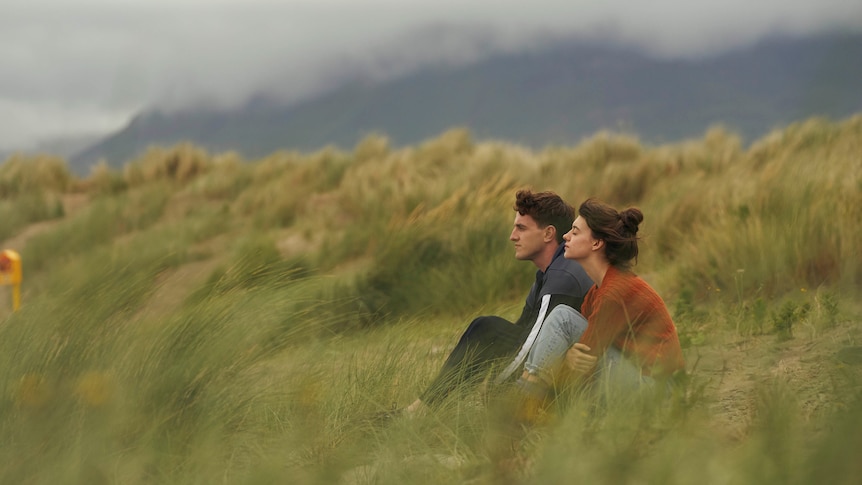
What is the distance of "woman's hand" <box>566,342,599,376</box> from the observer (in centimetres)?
357

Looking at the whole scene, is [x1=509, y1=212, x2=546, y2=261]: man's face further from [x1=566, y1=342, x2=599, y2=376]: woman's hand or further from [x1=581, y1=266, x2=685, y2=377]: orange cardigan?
[x1=566, y1=342, x2=599, y2=376]: woman's hand

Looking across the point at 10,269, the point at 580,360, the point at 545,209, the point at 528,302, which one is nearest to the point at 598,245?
the point at 580,360

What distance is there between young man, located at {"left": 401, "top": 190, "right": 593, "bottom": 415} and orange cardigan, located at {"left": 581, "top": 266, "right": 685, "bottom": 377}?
0.37m

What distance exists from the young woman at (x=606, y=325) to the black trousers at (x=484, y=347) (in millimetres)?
280

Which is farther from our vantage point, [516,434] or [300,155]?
[300,155]

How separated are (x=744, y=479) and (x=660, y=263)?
264 inches

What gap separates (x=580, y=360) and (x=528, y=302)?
1.22m

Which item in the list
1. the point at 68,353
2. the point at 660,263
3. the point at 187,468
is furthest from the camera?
the point at 660,263

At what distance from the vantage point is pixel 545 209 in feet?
15.5

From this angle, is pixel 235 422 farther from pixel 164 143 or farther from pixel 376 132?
pixel 164 143

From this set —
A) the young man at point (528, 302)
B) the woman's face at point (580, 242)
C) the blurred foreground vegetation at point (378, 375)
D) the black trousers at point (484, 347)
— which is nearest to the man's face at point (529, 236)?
the young man at point (528, 302)

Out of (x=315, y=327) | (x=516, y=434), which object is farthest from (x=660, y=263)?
(x=516, y=434)

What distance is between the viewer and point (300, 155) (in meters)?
23.4

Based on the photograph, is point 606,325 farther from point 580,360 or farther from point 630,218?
point 630,218
